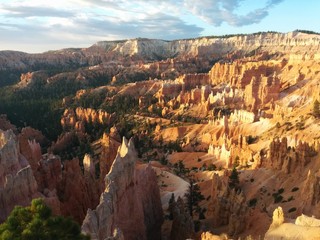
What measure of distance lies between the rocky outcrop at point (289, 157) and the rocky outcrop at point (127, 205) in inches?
609

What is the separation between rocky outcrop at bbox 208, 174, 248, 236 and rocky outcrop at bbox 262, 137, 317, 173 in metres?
8.36

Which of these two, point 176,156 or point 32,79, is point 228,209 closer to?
point 176,156

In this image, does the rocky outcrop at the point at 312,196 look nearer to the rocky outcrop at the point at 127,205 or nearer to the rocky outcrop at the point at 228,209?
the rocky outcrop at the point at 228,209

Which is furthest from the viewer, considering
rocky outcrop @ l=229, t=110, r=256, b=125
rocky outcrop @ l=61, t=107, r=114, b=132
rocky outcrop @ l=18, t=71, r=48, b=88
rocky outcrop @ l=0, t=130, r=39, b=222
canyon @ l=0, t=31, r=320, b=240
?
rocky outcrop @ l=18, t=71, r=48, b=88

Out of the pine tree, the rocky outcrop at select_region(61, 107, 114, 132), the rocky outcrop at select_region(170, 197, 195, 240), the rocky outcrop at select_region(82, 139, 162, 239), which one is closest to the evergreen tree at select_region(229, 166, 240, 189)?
the rocky outcrop at select_region(82, 139, 162, 239)

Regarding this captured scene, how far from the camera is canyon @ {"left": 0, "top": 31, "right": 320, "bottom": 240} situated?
28.6 metres

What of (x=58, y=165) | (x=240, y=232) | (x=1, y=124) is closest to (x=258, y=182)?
(x=240, y=232)

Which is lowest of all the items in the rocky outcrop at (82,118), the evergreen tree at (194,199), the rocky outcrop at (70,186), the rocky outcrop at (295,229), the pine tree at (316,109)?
the rocky outcrop at (82,118)

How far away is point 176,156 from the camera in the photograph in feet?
246

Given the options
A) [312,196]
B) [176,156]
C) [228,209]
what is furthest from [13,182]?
[176,156]

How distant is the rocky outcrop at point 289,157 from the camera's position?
41031 mm

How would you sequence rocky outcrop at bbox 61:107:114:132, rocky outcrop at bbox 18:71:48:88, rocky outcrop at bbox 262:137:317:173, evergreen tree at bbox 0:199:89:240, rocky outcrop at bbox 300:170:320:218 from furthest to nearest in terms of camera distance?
rocky outcrop at bbox 18:71:48:88 < rocky outcrop at bbox 61:107:114:132 < rocky outcrop at bbox 262:137:317:173 < rocky outcrop at bbox 300:170:320:218 < evergreen tree at bbox 0:199:89:240

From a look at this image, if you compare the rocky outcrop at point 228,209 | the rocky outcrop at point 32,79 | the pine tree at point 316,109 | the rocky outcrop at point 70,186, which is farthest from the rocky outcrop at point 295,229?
the rocky outcrop at point 32,79

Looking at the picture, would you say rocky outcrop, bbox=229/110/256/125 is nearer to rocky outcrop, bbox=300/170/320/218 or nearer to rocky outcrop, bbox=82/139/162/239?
rocky outcrop, bbox=300/170/320/218
